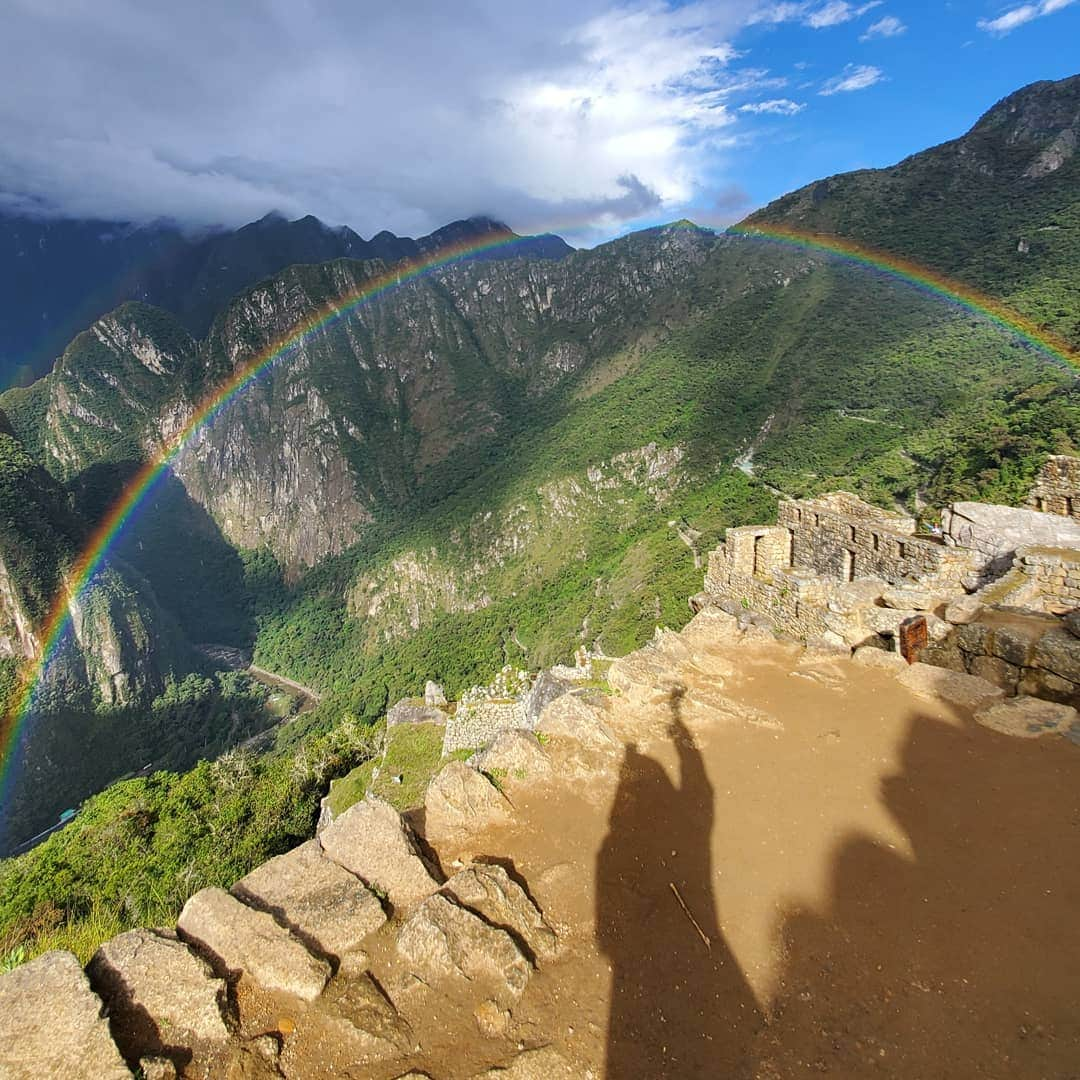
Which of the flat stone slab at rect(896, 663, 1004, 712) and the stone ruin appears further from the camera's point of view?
the stone ruin

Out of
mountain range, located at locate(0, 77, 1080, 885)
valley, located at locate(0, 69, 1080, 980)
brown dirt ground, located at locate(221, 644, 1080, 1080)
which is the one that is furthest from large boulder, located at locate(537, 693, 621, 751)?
mountain range, located at locate(0, 77, 1080, 885)

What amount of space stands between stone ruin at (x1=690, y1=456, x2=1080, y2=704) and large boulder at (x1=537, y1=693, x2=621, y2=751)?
4.64m

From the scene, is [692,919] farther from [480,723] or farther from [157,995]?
[480,723]

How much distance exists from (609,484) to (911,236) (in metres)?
62.3

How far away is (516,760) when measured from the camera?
6316 millimetres

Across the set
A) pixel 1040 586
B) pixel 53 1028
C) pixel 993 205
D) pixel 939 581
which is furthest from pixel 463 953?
pixel 993 205

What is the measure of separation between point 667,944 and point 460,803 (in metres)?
2.27

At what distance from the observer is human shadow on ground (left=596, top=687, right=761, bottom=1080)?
11.1 ft

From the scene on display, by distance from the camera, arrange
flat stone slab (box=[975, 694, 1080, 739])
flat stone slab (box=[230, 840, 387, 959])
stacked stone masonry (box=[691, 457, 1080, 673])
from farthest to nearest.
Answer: stacked stone masonry (box=[691, 457, 1080, 673]), flat stone slab (box=[975, 694, 1080, 739]), flat stone slab (box=[230, 840, 387, 959])

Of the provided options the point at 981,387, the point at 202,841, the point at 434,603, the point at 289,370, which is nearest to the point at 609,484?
the point at 434,603

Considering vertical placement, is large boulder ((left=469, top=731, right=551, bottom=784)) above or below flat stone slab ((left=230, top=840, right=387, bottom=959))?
below

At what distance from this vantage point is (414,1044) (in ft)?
11.0

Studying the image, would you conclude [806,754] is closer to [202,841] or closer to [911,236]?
[202,841]

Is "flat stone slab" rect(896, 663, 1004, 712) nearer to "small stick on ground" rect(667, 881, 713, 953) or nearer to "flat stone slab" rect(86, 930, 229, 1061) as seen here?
"small stick on ground" rect(667, 881, 713, 953)
